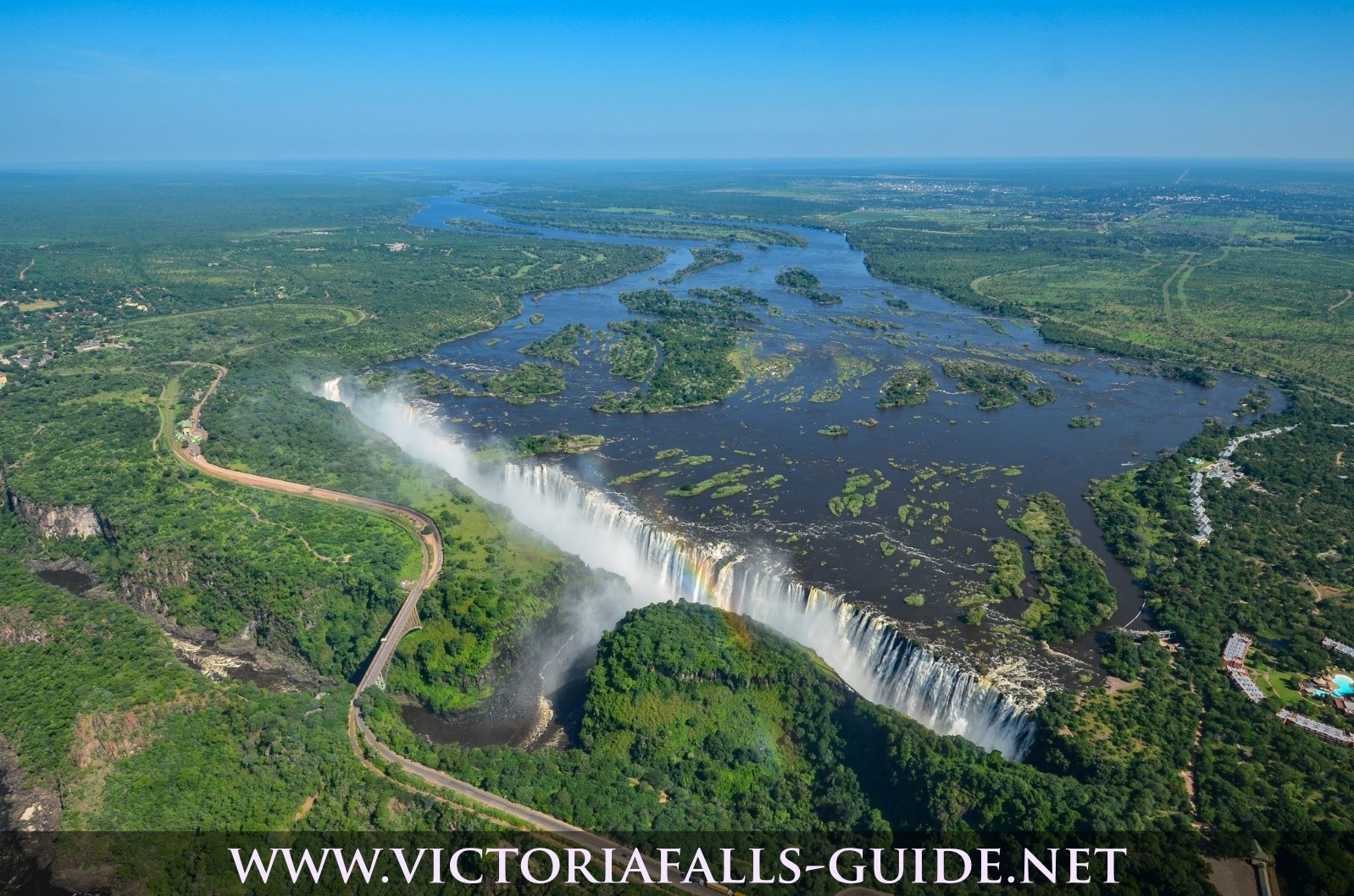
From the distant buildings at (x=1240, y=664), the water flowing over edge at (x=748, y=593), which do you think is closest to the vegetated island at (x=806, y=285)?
the water flowing over edge at (x=748, y=593)

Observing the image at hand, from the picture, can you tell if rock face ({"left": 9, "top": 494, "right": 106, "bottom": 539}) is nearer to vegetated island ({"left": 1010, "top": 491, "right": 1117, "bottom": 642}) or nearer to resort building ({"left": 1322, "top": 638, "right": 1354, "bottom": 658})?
vegetated island ({"left": 1010, "top": 491, "right": 1117, "bottom": 642})

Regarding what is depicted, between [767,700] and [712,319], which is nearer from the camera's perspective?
[767,700]

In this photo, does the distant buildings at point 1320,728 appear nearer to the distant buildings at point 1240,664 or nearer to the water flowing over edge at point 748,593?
the distant buildings at point 1240,664

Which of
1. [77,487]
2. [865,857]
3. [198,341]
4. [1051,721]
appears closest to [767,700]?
[865,857]

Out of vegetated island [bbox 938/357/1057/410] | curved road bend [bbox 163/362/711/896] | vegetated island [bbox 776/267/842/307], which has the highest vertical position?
vegetated island [bbox 776/267/842/307]

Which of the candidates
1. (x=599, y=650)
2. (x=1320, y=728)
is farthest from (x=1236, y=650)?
(x=599, y=650)

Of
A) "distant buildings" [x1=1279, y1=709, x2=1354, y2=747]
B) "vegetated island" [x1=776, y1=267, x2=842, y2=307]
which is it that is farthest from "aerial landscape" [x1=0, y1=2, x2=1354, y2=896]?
"vegetated island" [x1=776, y1=267, x2=842, y2=307]

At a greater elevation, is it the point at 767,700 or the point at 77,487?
the point at 77,487

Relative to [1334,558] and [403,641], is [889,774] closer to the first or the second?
[403,641]
